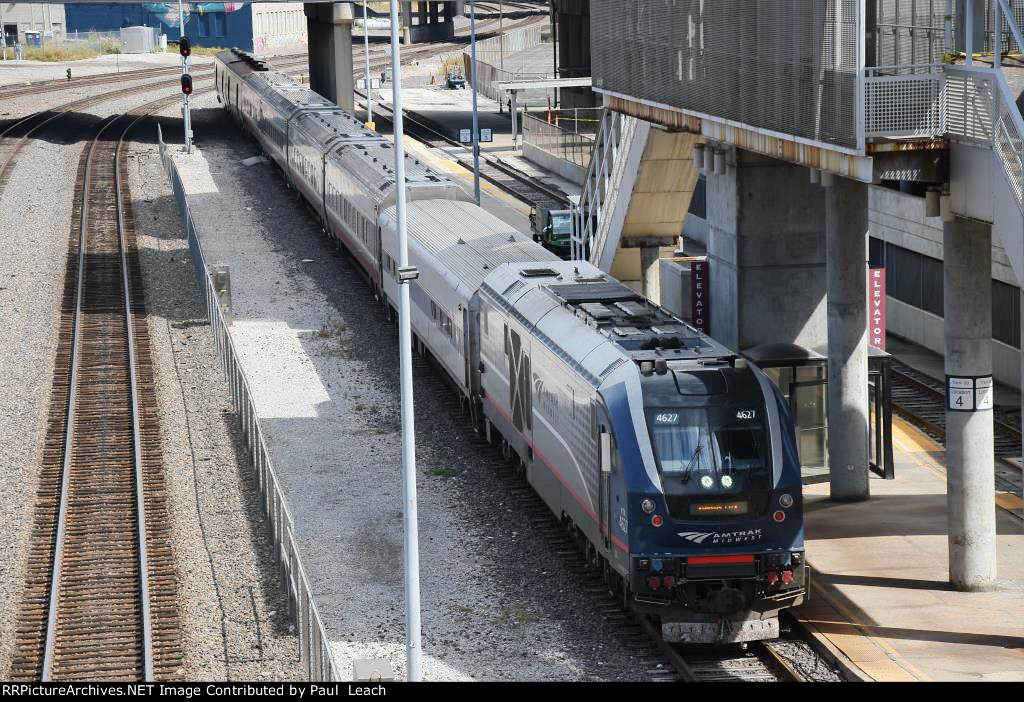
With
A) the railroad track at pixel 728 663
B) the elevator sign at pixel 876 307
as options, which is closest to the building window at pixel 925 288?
the elevator sign at pixel 876 307

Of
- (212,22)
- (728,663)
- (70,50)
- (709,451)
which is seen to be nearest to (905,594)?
(728,663)

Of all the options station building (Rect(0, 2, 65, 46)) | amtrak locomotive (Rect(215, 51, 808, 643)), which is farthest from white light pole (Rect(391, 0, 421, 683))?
station building (Rect(0, 2, 65, 46))

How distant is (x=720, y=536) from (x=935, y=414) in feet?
41.2

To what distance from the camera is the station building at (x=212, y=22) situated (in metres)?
120

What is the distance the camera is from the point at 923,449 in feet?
88.1

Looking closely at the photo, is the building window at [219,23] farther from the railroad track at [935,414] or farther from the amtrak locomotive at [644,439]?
the amtrak locomotive at [644,439]

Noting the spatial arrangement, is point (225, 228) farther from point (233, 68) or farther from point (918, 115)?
point (918, 115)

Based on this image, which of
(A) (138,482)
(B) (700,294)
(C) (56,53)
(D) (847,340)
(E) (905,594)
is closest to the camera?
(E) (905,594)

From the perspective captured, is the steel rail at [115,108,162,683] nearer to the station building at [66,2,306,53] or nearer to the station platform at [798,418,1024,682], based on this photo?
the station platform at [798,418,1024,682]

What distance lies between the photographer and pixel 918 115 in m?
17.8

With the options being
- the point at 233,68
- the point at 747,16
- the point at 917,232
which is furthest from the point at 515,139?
the point at 747,16

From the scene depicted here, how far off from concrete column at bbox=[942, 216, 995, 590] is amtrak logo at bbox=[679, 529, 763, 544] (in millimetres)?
3601

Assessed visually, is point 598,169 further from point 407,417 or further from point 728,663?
point 407,417

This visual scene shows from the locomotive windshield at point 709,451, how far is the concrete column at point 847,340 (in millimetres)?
6442
